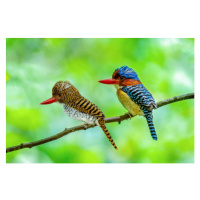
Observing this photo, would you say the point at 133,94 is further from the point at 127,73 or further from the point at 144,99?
the point at 127,73

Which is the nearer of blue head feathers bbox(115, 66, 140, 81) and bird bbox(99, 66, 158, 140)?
bird bbox(99, 66, 158, 140)

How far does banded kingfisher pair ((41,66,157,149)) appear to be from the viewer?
3193mm

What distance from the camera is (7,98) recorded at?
10.9 ft

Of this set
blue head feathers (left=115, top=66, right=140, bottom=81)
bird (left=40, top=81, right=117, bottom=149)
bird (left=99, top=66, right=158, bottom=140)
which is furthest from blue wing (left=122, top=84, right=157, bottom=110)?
bird (left=40, top=81, right=117, bottom=149)

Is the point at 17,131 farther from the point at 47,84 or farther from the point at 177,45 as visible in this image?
the point at 177,45

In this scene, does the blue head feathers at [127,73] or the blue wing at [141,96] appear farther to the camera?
the blue head feathers at [127,73]

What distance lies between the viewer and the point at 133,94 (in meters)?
3.20

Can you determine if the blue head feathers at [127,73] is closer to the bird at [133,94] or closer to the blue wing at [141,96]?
the bird at [133,94]

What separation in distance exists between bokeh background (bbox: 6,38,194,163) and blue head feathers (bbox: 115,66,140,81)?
0.05 meters

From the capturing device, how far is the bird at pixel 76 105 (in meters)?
3.25

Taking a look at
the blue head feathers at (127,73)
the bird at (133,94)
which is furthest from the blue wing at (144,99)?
the blue head feathers at (127,73)

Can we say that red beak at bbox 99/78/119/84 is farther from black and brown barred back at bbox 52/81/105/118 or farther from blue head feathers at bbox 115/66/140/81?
black and brown barred back at bbox 52/81/105/118

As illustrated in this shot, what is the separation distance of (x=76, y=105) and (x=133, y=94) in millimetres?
549

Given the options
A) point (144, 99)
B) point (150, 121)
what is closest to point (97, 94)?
point (144, 99)
